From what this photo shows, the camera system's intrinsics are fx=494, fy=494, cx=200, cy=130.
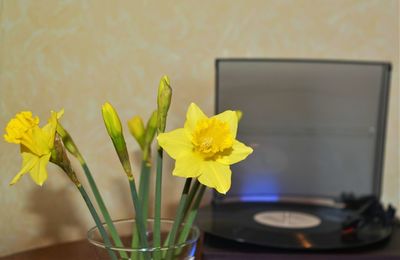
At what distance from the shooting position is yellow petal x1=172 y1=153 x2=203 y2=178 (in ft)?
1.63

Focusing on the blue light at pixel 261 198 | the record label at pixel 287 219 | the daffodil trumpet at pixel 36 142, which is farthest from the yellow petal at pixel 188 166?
the blue light at pixel 261 198

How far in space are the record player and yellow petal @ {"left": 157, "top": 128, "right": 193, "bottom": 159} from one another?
0.47 m

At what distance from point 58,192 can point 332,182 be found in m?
0.56

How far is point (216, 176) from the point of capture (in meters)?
0.50

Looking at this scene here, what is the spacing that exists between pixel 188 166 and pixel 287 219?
0.43 meters

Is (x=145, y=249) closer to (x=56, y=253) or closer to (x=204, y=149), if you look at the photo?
(x=204, y=149)

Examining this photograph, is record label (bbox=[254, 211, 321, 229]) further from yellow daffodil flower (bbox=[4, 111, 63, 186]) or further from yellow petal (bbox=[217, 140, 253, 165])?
yellow daffodil flower (bbox=[4, 111, 63, 186])

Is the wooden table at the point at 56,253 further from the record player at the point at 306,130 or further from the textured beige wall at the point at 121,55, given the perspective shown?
the record player at the point at 306,130

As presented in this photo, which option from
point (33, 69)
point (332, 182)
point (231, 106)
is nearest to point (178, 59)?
point (231, 106)

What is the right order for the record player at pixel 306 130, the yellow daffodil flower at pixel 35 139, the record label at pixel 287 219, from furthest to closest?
the record player at pixel 306 130 → the record label at pixel 287 219 → the yellow daffodil flower at pixel 35 139

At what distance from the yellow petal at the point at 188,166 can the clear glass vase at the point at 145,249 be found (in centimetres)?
8

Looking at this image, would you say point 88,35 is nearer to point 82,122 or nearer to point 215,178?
point 82,122

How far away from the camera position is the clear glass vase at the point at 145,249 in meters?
0.52

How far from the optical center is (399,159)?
1082mm
